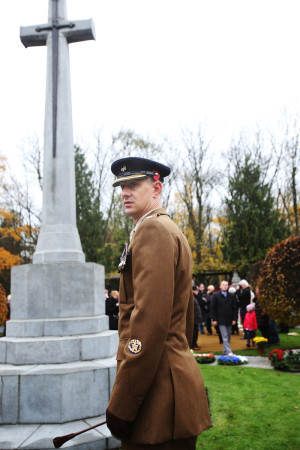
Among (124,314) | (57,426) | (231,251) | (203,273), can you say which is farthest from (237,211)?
(124,314)

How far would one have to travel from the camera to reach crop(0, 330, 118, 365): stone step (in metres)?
5.27

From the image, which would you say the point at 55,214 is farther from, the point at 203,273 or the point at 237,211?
the point at 237,211

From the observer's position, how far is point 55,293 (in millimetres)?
5711

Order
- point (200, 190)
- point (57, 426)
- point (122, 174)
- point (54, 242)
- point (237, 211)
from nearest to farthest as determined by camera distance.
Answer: point (122, 174), point (57, 426), point (54, 242), point (237, 211), point (200, 190)

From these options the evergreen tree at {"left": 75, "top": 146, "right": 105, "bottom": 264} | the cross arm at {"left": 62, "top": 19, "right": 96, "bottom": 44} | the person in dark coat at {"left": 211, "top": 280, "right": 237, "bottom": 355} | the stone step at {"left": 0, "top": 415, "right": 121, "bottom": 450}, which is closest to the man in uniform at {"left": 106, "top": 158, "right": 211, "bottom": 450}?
the stone step at {"left": 0, "top": 415, "right": 121, "bottom": 450}

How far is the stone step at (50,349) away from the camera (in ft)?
17.3

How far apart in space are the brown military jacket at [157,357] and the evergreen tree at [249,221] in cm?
2657

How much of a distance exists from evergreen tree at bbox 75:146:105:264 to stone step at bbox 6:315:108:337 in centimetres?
2566

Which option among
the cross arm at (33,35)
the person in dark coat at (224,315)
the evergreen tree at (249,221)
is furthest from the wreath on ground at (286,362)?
the evergreen tree at (249,221)

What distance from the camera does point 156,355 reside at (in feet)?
6.15

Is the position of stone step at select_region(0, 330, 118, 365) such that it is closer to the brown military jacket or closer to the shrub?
the brown military jacket

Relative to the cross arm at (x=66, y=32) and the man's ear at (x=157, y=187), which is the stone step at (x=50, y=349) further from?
the cross arm at (x=66, y=32)

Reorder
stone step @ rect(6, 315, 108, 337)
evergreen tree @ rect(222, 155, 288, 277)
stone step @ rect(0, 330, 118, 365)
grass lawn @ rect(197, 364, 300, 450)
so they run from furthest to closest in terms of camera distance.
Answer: evergreen tree @ rect(222, 155, 288, 277) → stone step @ rect(6, 315, 108, 337) → stone step @ rect(0, 330, 118, 365) → grass lawn @ rect(197, 364, 300, 450)

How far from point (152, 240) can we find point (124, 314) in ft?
1.70
